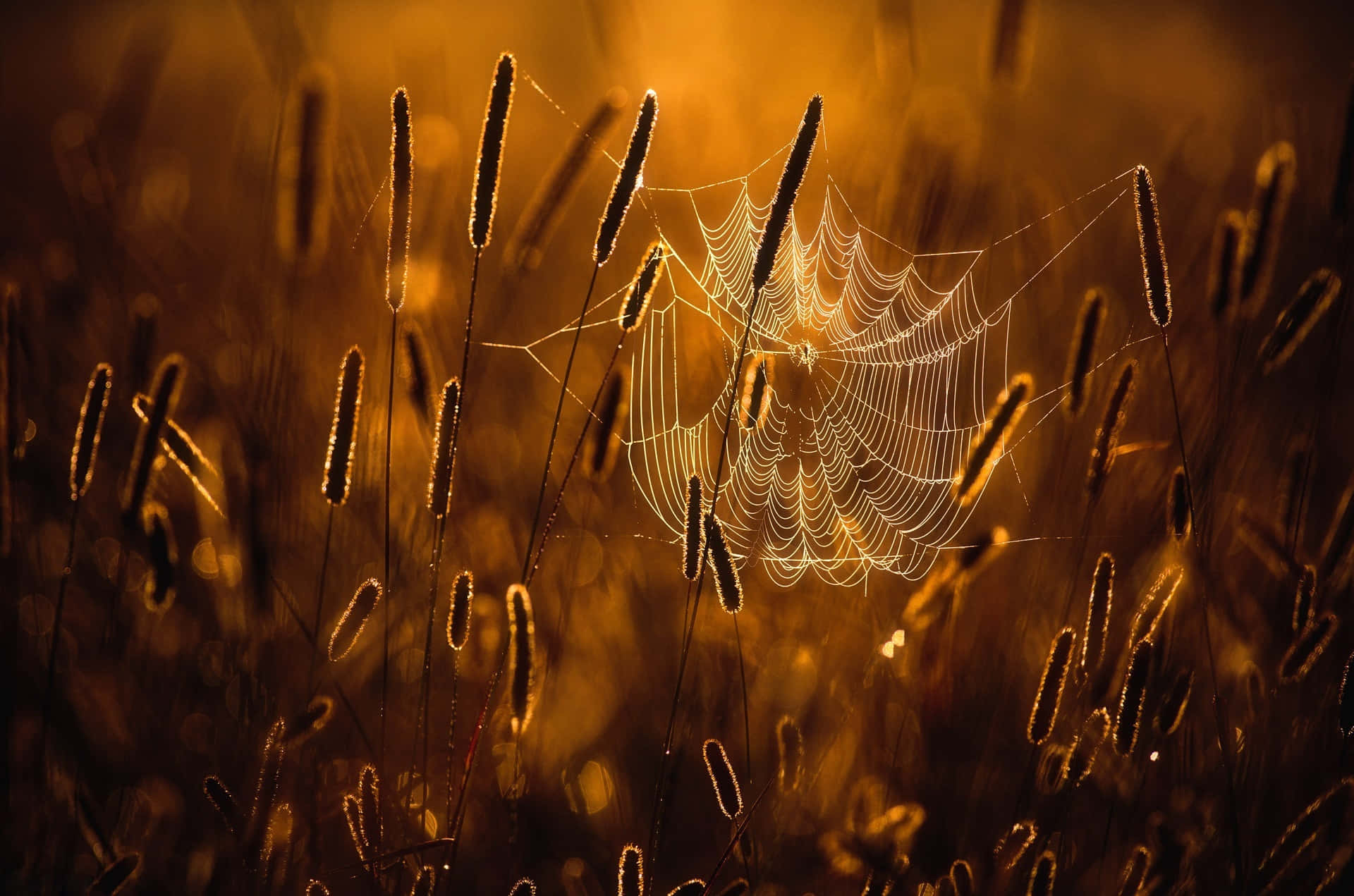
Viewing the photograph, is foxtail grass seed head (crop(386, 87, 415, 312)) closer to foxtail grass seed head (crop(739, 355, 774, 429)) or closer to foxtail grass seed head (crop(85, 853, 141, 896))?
foxtail grass seed head (crop(739, 355, 774, 429))

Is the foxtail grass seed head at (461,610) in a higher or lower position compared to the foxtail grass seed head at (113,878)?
higher

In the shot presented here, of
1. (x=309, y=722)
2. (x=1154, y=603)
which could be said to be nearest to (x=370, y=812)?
(x=309, y=722)

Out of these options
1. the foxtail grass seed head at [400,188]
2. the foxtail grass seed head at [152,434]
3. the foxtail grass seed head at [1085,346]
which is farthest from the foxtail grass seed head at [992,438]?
the foxtail grass seed head at [152,434]

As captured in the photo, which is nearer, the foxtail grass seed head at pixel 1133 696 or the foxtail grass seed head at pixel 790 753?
the foxtail grass seed head at pixel 1133 696

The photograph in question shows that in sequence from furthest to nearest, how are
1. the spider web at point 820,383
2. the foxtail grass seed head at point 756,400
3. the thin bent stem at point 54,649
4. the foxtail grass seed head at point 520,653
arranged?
the spider web at point 820,383
the foxtail grass seed head at point 756,400
the thin bent stem at point 54,649
the foxtail grass seed head at point 520,653

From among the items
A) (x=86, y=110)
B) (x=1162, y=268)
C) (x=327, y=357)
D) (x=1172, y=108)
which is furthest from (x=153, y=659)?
(x=1172, y=108)

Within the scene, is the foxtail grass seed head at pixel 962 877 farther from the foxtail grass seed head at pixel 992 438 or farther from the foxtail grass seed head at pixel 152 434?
the foxtail grass seed head at pixel 152 434
